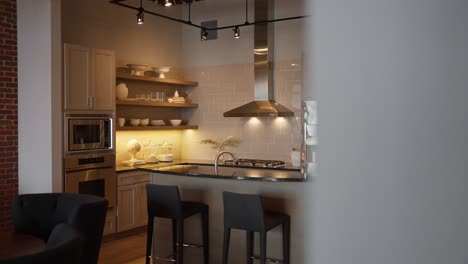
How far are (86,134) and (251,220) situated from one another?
2663 mm

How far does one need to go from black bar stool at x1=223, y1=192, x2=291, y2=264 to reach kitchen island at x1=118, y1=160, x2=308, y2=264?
0.13 metres

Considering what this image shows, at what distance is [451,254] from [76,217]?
305 centimetres

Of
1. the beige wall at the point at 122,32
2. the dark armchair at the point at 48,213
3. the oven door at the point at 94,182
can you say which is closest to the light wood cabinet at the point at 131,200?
the oven door at the point at 94,182

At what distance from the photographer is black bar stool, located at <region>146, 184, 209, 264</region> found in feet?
12.6

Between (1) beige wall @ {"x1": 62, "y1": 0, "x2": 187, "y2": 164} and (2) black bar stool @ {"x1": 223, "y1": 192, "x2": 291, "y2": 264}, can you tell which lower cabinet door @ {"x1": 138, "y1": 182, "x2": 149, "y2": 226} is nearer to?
(1) beige wall @ {"x1": 62, "y1": 0, "x2": 187, "y2": 164}

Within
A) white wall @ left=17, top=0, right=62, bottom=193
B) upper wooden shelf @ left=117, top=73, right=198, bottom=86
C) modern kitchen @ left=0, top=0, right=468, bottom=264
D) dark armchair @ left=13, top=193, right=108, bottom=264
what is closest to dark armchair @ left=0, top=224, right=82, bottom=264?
modern kitchen @ left=0, top=0, right=468, bottom=264

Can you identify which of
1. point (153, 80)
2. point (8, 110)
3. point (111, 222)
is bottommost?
point (111, 222)

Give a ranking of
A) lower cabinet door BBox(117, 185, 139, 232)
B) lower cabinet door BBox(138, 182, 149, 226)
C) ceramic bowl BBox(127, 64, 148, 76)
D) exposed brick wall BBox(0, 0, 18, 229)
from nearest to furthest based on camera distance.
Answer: exposed brick wall BBox(0, 0, 18, 229) < lower cabinet door BBox(117, 185, 139, 232) < lower cabinet door BBox(138, 182, 149, 226) < ceramic bowl BBox(127, 64, 148, 76)

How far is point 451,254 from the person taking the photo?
432mm

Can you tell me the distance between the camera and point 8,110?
185 inches

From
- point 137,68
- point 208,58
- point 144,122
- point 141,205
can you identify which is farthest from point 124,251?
point 208,58

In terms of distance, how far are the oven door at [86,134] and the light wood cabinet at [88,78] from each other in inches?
7.2

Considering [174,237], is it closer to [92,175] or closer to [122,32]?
[92,175]

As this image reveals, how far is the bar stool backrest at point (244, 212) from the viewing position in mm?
3445
